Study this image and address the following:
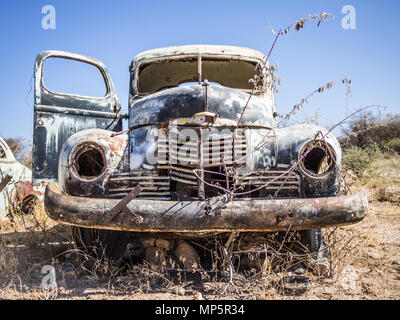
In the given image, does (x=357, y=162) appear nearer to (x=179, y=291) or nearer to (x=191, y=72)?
(x=191, y=72)

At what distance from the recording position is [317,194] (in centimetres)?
270

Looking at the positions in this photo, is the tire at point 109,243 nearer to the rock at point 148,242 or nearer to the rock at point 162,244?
the rock at point 148,242

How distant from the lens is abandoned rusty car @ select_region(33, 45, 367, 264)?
7.67 feet

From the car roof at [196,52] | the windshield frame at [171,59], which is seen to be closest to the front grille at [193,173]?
the windshield frame at [171,59]

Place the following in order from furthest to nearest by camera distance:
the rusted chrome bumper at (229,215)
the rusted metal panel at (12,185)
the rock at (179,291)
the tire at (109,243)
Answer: the rusted metal panel at (12,185), the tire at (109,243), the rock at (179,291), the rusted chrome bumper at (229,215)

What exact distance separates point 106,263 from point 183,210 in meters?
0.98

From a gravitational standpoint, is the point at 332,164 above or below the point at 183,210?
above

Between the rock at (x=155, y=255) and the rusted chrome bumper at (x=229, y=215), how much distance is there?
601 mm

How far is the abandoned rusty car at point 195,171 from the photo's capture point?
2.34 metres

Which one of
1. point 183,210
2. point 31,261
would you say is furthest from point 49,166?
point 183,210

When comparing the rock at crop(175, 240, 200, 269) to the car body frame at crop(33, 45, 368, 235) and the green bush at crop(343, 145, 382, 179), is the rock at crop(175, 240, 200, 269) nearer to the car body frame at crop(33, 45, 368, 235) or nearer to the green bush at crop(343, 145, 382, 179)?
the car body frame at crop(33, 45, 368, 235)

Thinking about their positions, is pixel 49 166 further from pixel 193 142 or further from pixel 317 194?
pixel 317 194

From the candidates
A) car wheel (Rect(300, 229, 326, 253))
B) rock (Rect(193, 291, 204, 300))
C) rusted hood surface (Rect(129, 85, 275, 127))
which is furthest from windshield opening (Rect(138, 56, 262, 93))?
rock (Rect(193, 291, 204, 300))

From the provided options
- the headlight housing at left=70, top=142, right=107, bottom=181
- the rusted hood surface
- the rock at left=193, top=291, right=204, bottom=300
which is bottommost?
the rock at left=193, top=291, right=204, bottom=300
